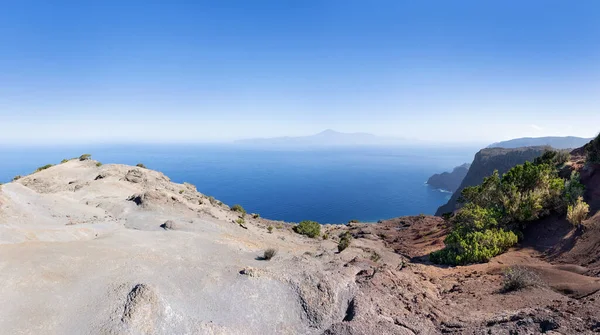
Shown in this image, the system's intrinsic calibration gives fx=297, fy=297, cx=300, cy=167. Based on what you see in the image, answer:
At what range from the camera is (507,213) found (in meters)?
22.3

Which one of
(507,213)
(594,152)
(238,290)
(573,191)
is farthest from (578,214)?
(238,290)

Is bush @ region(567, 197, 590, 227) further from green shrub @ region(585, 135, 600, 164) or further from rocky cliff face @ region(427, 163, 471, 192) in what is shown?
rocky cliff face @ region(427, 163, 471, 192)

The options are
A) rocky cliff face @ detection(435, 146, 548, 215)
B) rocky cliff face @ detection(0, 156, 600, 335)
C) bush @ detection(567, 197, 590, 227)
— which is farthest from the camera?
rocky cliff face @ detection(435, 146, 548, 215)

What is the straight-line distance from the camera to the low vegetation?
19.1 meters

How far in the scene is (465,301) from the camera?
11.9m

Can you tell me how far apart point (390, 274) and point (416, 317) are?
299 centimetres

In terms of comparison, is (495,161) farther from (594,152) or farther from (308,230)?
(308,230)

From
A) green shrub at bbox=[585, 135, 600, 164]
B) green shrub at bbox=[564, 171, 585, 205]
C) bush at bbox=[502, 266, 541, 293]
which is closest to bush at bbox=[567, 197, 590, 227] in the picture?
green shrub at bbox=[564, 171, 585, 205]

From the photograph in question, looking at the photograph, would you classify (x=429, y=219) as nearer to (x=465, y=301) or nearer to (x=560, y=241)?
(x=560, y=241)

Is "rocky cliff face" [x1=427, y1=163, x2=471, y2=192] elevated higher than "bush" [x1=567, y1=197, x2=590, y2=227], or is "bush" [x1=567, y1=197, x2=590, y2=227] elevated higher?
"bush" [x1=567, y1=197, x2=590, y2=227]

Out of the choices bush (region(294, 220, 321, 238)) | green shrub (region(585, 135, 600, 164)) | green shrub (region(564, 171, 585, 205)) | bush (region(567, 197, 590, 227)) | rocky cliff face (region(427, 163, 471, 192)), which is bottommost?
rocky cliff face (region(427, 163, 471, 192))

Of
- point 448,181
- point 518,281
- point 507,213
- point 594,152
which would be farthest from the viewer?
point 448,181

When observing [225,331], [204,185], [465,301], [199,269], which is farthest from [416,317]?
[204,185]

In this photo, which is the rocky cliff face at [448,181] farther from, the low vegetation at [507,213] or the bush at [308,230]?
the low vegetation at [507,213]
